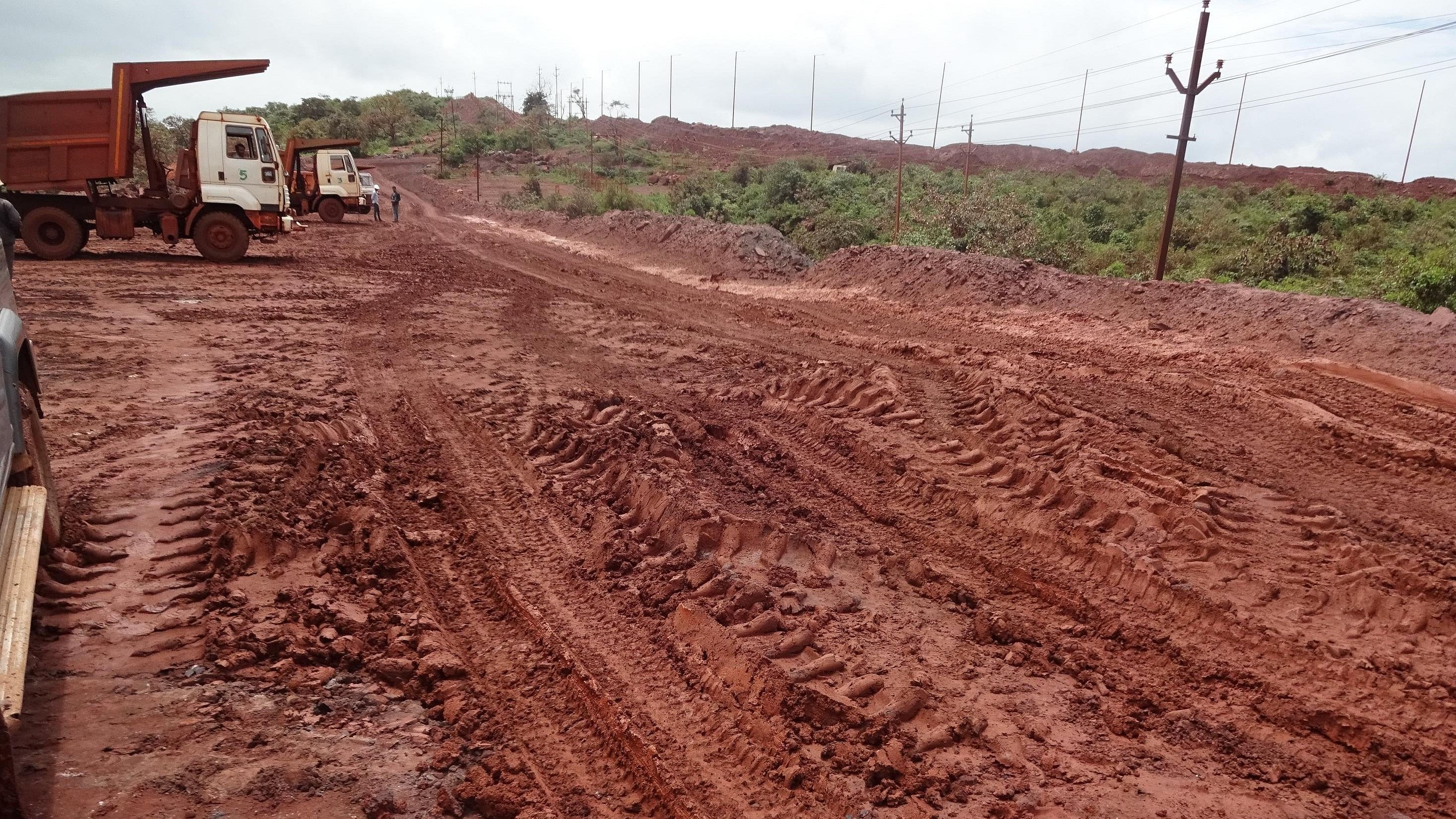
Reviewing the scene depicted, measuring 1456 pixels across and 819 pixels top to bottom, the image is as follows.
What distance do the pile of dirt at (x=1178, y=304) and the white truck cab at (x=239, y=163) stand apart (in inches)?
445

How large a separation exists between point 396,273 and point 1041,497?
14.4 m

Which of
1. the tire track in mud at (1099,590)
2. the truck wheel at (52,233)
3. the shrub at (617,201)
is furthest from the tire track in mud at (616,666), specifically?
the shrub at (617,201)

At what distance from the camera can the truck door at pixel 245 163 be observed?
608 inches

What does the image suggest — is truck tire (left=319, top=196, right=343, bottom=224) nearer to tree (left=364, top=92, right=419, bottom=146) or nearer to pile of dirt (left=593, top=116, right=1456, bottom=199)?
pile of dirt (left=593, top=116, right=1456, bottom=199)

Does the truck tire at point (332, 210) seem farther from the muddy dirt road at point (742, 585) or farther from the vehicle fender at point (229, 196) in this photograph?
the muddy dirt road at point (742, 585)

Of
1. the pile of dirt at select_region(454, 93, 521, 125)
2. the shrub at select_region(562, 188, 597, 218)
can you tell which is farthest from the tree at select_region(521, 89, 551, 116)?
the shrub at select_region(562, 188, 597, 218)

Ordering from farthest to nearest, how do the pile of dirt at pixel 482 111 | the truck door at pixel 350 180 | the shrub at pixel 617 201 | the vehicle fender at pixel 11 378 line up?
the pile of dirt at pixel 482 111
the shrub at pixel 617 201
the truck door at pixel 350 180
the vehicle fender at pixel 11 378

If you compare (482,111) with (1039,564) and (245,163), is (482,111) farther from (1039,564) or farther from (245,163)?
(1039,564)

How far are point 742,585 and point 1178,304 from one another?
10627mm

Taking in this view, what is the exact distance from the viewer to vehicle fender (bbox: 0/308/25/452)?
372 cm

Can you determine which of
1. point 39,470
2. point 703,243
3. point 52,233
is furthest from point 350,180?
point 39,470

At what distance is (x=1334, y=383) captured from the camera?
8.96m

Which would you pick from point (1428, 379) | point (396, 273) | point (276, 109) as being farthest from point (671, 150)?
point (1428, 379)

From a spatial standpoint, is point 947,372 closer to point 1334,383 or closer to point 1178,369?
point 1178,369
